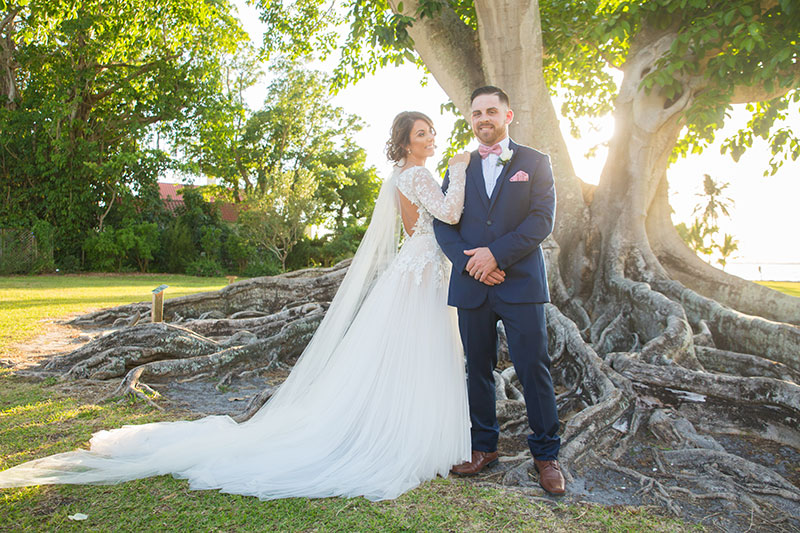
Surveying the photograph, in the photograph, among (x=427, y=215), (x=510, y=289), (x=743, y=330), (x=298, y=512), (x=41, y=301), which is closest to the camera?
(x=298, y=512)

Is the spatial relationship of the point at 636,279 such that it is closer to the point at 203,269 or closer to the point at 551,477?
the point at 551,477

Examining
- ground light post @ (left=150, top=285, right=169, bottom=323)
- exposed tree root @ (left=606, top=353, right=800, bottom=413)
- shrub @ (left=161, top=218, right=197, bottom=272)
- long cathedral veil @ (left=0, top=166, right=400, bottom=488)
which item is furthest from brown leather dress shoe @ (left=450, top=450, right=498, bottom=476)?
shrub @ (left=161, top=218, right=197, bottom=272)

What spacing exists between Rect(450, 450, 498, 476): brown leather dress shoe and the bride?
60 mm

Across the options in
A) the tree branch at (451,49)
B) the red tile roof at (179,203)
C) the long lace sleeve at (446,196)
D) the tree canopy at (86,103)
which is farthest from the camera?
the red tile roof at (179,203)

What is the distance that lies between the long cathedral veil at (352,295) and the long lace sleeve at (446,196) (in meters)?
0.44

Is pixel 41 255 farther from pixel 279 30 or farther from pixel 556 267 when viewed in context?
pixel 556 267

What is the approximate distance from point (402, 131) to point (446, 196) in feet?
2.29

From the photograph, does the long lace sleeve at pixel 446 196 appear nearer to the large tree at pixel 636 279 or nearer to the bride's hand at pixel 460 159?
the bride's hand at pixel 460 159

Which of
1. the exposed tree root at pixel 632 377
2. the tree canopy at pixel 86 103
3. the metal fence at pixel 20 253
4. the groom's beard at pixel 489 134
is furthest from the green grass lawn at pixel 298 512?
the tree canopy at pixel 86 103

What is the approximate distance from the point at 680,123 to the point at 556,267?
2.64 metres

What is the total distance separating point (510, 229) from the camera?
2.99 meters

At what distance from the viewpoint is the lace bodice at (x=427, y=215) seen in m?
3.11

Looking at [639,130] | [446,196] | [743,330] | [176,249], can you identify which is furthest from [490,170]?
[176,249]

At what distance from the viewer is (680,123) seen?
22.2 ft
